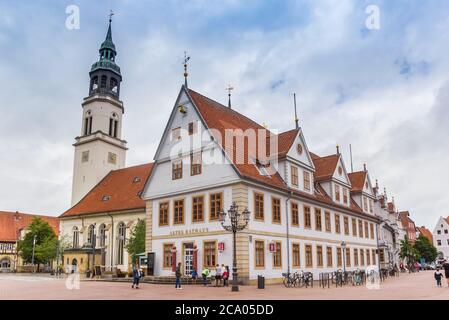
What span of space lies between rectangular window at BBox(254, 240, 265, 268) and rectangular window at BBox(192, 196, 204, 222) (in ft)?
14.2

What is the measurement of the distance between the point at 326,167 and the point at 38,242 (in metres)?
43.4

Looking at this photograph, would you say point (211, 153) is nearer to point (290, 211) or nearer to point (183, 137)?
point (183, 137)

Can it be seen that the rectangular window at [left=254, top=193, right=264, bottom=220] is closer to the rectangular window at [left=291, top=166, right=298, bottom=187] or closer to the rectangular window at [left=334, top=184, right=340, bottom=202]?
the rectangular window at [left=291, top=166, right=298, bottom=187]

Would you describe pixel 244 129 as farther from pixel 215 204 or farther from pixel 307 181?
pixel 215 204

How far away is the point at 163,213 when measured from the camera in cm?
3372

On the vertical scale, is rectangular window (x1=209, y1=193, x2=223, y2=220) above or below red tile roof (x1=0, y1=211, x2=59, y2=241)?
below

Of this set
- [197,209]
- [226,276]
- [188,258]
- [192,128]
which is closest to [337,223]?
[197,209]

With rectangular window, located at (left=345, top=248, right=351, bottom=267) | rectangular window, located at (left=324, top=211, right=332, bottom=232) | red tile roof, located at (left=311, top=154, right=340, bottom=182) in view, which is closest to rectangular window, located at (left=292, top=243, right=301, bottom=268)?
rectangular window, located at (left=324, top=211, right=332, bottom=232)

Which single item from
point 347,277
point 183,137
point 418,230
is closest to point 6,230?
point 183,137

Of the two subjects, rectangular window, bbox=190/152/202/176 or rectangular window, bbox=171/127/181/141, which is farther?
rectangular window, bbox=171/127/181/141

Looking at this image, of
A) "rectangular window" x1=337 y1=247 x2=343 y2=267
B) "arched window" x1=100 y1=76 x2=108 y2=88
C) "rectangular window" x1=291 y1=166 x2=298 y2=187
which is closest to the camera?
"rectangular window" x1=291 y1=166 x2=298 y2=187

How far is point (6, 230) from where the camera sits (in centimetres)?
7806

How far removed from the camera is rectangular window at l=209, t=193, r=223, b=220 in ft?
97.6

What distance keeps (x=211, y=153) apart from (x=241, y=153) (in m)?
2.15
